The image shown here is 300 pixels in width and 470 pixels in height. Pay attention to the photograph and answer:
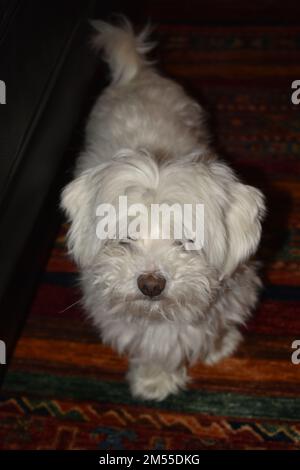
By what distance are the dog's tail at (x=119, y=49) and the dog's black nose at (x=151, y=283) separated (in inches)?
44.6

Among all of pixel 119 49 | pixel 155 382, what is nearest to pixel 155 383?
pixel 155 382

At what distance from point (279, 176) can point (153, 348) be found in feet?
4.08

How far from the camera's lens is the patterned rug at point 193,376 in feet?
6.51

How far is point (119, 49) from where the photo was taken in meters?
2.31

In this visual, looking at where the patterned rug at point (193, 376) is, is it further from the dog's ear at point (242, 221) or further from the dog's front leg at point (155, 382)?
the dog's ear at point (242, 221)

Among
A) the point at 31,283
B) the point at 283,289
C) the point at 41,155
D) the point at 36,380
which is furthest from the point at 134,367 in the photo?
the point at 41,155

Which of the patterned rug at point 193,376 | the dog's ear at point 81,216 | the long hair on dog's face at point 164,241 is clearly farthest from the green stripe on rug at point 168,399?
the dog's ear at point 81,216

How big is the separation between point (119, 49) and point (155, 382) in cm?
137

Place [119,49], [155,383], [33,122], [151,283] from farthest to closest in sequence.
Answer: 1. [119,49]
2. [155,383]
3. [33,122]
4. [151,283]

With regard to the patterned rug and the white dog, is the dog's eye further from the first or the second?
the patterned rug

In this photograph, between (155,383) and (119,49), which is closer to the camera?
(155,383)

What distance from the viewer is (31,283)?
7.33ft

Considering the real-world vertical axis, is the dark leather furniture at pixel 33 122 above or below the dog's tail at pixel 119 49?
below

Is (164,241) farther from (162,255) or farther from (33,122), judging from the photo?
(33,122)
